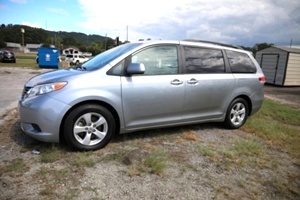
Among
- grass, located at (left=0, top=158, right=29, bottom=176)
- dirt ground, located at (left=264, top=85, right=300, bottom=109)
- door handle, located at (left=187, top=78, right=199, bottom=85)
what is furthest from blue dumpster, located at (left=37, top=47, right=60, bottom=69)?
grass, located at (left=0, top=158, right=29, bottom=176)

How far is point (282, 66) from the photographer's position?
17.5 metres

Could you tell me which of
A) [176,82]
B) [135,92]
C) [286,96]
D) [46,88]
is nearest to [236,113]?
[176,82]

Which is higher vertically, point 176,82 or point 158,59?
A: point 158,59

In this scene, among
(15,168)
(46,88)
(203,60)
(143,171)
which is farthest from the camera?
(203,60)

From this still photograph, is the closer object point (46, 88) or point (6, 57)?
point (46, 88)

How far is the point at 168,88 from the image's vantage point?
13.8 feet

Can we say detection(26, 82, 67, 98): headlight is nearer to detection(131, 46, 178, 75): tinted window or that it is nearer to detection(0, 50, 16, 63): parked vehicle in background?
detection(131, 46, 178, 75): tinted window

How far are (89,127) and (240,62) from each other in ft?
11.2

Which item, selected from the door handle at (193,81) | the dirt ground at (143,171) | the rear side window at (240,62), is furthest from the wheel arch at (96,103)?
the rear side window at (240,62)

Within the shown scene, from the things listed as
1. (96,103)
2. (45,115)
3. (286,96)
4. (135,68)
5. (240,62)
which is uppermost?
(240,62)

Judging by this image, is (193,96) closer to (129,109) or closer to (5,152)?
(129,109)

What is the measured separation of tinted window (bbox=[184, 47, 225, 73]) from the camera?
457cm

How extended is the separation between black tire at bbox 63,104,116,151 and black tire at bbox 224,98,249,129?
8.40 feet

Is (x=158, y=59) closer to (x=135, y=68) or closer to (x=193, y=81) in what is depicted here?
(x=135, y=68)
